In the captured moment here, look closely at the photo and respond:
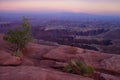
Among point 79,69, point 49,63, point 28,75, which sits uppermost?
point 28,75

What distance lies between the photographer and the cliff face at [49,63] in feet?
46.4

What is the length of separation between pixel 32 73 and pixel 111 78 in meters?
6.19

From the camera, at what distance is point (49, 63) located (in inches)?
838

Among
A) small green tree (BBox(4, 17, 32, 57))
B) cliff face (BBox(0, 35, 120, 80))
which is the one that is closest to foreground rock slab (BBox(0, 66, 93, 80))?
cliff face (BBox(0, 35, 120, 80))

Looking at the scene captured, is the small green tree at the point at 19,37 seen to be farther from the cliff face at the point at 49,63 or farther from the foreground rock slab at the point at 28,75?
the foreground rock slab at the point at 28,75

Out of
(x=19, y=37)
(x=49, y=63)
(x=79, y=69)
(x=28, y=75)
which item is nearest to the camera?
(x=28, y=75)

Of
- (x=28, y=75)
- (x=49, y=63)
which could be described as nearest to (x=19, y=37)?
(x=49, y=63)

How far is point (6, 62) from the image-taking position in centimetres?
1836

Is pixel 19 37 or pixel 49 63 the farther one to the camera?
pixel 19 37

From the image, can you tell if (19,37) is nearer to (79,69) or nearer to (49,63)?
(49,63)

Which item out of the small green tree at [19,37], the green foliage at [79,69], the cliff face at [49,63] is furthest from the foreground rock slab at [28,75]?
the small green tree at [19,37]

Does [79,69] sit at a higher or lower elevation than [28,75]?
lower

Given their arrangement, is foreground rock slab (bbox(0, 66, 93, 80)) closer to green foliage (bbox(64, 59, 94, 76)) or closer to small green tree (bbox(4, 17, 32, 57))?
green foliage (bbox(64, 59, 94, 76))

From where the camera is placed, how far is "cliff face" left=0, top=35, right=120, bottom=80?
14.2 metres
